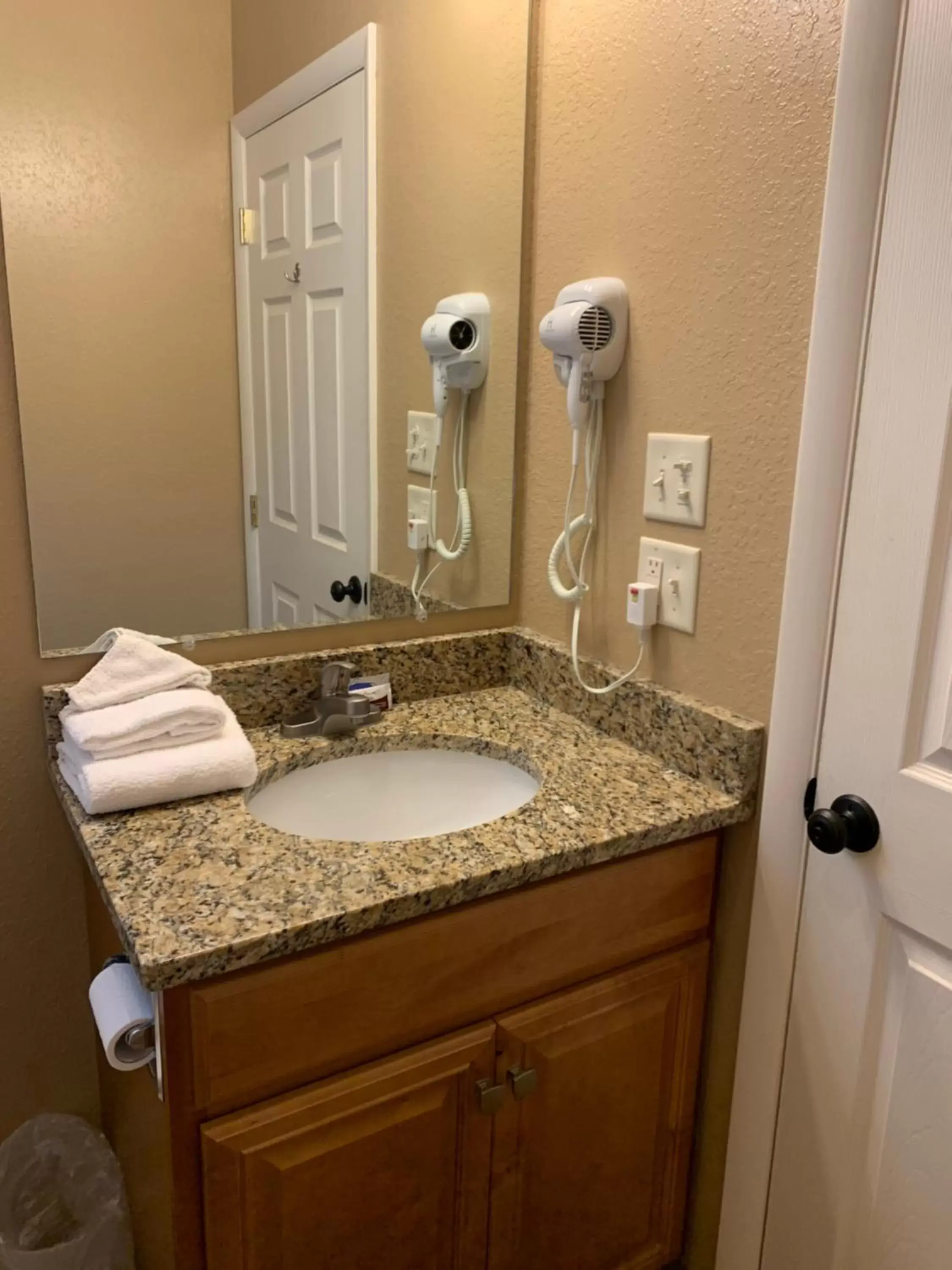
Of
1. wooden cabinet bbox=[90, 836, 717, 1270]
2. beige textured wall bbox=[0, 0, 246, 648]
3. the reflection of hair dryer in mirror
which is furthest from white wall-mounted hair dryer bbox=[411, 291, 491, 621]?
wooden cabinet bbox=[90, 836, 717, 1270]

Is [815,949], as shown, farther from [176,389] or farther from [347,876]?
[176,389]

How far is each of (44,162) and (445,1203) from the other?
4.36 feet

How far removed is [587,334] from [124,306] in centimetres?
61

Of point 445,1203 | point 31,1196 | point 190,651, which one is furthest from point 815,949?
point 31,1196

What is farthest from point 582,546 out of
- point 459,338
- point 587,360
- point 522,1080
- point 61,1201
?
point 61,1201

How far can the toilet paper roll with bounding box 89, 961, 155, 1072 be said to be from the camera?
0.89 metres

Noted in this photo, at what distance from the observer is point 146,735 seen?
1088mm

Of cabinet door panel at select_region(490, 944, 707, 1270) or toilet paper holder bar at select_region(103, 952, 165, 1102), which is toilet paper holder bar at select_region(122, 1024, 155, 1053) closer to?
toilet paper holder bar at select_region(103, 952, 165, 1102)

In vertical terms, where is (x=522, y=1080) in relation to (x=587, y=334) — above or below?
below

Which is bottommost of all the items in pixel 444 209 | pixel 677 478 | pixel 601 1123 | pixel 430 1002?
pixel 601 1123

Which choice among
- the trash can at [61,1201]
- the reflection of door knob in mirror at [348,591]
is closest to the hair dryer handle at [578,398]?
the reflection of door knob in mirror at [348,591]

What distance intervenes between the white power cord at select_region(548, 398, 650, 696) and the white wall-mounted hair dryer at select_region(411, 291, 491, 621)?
19 cm

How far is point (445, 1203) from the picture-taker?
107cm

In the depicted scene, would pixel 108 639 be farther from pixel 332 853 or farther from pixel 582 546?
pixel 582 546
